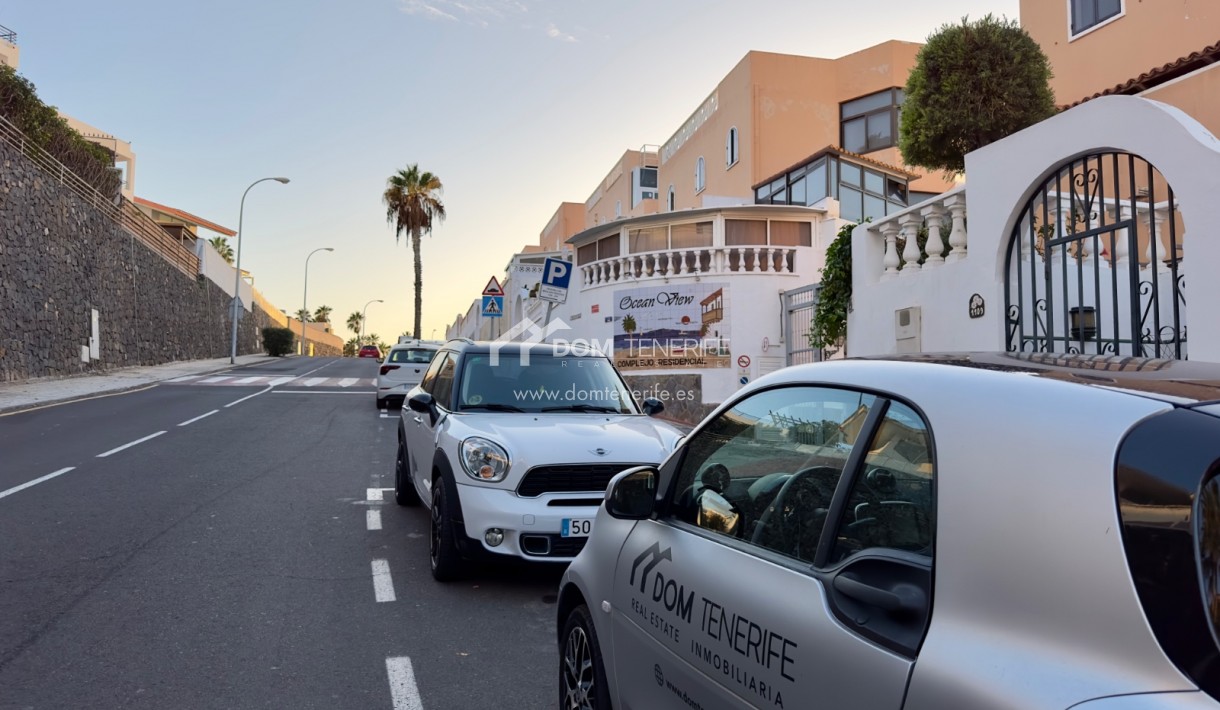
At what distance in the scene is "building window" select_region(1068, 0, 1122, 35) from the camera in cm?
1448

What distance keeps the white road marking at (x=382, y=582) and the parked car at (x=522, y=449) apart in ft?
1.10

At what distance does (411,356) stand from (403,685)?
54.3 feet

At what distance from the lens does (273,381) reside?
88.5ft

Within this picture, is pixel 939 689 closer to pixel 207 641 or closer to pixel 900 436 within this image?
pixel 900 436

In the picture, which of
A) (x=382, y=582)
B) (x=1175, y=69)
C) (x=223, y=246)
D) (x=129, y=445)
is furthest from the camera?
(x=223, y=246)

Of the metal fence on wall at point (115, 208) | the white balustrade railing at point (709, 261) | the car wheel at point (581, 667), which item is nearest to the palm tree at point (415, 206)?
the metal fence on wall at point (115, 208)

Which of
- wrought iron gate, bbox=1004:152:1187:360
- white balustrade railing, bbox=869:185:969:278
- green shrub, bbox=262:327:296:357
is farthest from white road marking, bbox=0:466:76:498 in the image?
green shrub, bbox=262:327:296:357

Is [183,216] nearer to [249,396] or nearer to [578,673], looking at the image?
[249,396]

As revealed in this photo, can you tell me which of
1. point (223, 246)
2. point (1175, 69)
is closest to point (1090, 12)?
point (1175, 69)

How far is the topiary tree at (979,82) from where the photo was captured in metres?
9.44

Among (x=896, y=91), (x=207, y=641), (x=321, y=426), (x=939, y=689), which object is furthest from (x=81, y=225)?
(x=939, y=689)

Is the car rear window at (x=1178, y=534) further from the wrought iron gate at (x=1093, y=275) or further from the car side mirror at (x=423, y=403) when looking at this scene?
the car side mirror at (x=423, y=403)

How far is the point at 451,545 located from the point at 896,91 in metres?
24.5

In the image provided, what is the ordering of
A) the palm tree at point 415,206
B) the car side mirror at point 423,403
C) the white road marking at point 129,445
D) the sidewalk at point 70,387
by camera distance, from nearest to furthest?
the car side mirror at point 423,403, the white road marking at point 129,445, the sidewalk at point 70,387, the palm tree at point 415,206
